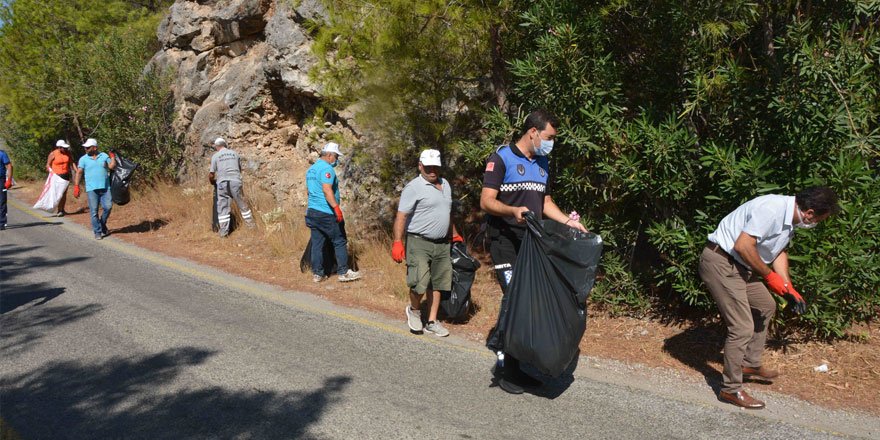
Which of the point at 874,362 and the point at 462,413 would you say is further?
the point at 874,362

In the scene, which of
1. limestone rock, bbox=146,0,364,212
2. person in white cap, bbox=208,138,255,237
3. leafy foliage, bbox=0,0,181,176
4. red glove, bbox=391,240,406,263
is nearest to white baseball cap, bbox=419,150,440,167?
red glove, bbox=391,240,406,263

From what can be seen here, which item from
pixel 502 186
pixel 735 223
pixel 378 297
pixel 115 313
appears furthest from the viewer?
pixel 378 297

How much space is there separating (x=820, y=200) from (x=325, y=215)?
610cm

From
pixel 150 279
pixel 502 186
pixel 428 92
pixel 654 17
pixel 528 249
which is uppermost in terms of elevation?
pixel 654 17

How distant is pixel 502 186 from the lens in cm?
532

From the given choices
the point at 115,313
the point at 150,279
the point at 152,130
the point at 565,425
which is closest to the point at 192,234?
the point at 150,279

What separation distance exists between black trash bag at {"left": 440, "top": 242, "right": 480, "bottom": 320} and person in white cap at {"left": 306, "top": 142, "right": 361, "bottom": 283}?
2552 millimetres

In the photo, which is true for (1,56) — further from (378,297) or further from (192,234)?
(378,297)

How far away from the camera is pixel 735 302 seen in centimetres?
486

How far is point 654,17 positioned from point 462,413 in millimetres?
A: 4341

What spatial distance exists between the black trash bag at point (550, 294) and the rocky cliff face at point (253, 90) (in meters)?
6.18

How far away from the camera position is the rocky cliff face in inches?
547

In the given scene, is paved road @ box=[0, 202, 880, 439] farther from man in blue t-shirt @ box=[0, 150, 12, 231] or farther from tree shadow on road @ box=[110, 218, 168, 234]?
man in blue t-shirt @ box=[0, 150, 12, 231]

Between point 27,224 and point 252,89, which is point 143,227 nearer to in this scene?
point 27,224
